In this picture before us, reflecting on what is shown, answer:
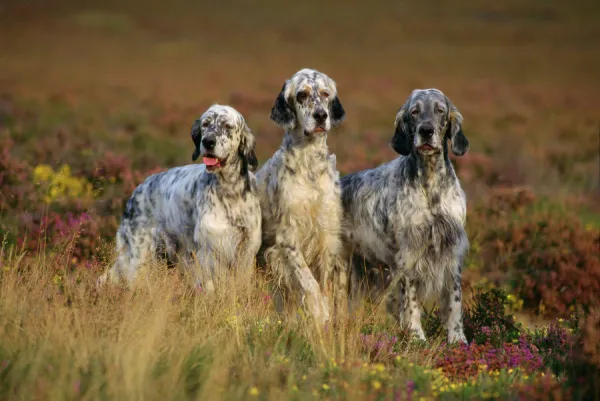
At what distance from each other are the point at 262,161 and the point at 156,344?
9.47 metres

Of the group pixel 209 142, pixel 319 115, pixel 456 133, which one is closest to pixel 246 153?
pixel 209 142

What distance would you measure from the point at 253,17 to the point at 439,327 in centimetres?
4555

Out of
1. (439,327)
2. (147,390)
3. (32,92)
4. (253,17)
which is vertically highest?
(253,17)

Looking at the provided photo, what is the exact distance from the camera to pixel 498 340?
609 cm

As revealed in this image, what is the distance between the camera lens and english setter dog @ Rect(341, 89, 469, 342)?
6156 mm

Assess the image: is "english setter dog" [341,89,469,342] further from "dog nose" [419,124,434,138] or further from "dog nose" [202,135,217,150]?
"dog nose" [202,135,217,150]

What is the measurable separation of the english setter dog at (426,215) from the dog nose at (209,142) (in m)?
1.36

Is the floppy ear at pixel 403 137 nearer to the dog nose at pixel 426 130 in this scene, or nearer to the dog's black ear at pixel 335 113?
the dog nose at pixel 426 130

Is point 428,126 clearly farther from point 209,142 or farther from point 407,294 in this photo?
point 209,142

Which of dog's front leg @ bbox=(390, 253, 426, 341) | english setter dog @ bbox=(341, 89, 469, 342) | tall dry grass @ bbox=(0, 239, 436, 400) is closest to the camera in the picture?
tall dry grass @ bbox=(0, 239, 436, 400)

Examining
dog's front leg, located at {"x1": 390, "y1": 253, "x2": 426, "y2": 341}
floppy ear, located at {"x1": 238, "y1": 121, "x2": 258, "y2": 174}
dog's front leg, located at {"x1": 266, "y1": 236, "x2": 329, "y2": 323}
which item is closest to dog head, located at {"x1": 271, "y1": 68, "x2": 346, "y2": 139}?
floppy ear, located at {"x1": 238, "y1": 121, "x2": 258, "y2": 174}

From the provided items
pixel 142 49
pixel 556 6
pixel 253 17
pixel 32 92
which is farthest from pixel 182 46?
pixel 556 6

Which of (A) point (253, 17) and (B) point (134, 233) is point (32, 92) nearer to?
(B) point (134, 233)

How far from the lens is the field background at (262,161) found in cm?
452
